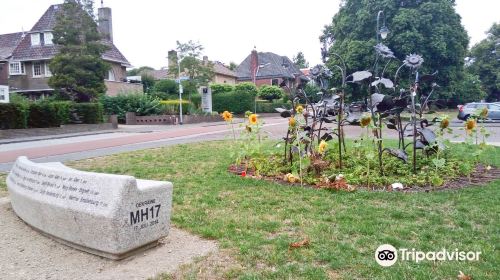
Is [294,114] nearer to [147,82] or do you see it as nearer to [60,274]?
[60,274]

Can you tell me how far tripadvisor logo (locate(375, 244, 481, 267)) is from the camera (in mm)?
3877

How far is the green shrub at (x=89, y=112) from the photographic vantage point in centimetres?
2745

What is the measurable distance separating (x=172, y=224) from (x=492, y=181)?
5297mm

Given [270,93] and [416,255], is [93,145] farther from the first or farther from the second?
[270,93]

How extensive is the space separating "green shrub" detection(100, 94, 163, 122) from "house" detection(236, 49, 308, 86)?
3481cm

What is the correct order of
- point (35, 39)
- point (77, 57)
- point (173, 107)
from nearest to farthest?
point (77, 57)
point (173, 107)
point (35, 39)

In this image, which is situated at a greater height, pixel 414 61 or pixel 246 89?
pixel 246 89

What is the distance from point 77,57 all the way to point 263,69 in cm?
4233

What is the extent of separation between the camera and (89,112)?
27.8 m

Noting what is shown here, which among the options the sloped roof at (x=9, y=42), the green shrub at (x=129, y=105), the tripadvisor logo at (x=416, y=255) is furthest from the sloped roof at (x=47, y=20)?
the tripadvisor logo at (x=416, y=255)

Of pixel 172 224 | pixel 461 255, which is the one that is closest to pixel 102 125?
pixel 172 224

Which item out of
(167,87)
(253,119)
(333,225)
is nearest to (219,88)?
(167,87)

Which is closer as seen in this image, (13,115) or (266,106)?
(13,115)

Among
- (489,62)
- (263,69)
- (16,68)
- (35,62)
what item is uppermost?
(263,69)
